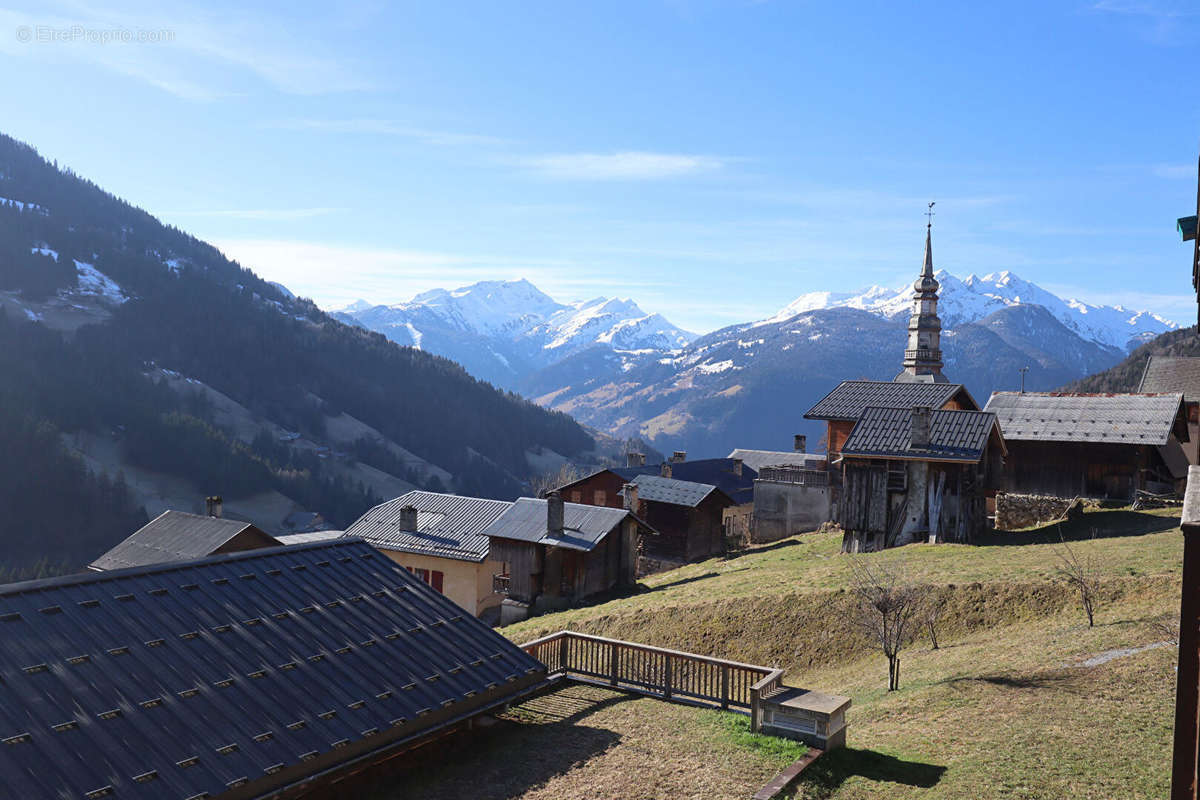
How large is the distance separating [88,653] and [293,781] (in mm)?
3271

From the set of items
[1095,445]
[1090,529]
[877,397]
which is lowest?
[1090,529]

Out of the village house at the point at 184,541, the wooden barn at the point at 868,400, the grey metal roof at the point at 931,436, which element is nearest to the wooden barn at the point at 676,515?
the wooden barn at the point at 868,400

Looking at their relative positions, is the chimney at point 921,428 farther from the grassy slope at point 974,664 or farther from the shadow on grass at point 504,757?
the shadow on grass at point 504,757

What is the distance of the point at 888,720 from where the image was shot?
1578 cm

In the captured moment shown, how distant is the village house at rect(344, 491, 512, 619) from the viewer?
144 feet

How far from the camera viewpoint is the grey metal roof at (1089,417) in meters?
37.2

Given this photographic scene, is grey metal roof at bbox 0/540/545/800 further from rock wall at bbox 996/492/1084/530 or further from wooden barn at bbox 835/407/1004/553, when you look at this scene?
rock wall at bbox 996/492/1084/530

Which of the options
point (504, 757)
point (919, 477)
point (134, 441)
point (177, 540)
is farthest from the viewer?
point (134, 441)

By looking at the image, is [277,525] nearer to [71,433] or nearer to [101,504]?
[101,504]

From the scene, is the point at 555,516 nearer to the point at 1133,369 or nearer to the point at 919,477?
the point at 919,477

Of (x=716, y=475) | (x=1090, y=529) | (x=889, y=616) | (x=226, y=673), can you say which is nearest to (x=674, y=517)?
(x=716, y=475)

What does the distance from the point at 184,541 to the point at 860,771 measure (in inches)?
1440

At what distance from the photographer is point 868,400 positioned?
46.7 metres

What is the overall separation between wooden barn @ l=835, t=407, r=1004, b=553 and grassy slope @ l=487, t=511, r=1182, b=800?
79.1 inches
